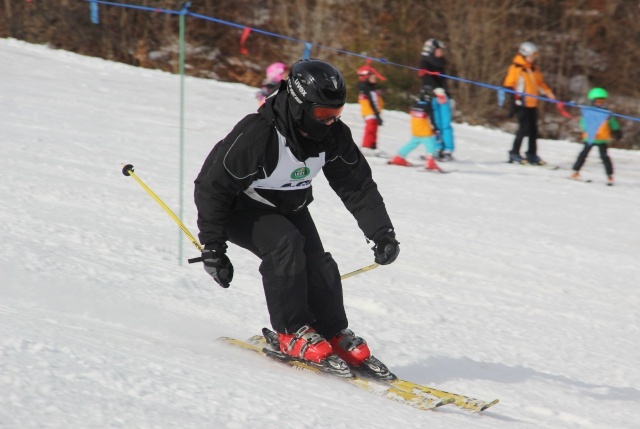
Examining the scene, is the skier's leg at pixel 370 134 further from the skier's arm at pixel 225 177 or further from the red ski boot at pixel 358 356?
the skier's arm at pixel 225 177

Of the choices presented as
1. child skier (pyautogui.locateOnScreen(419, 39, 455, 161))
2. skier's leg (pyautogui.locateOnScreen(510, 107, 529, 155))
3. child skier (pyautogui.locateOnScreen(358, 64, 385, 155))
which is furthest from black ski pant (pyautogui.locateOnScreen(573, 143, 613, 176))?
child skier (pyautogui.locateOnScreen(358, 64, 385, 155))

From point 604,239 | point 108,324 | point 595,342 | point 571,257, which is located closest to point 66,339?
point 108,324

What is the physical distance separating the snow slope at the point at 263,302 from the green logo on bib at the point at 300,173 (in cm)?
85

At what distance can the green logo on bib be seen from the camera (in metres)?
3.88

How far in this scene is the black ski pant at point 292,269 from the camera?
3.80 metres

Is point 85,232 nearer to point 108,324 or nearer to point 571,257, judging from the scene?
point 108,324

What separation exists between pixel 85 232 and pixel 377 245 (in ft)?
9.30

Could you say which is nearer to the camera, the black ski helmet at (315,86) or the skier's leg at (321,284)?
the black ski helmet at (315,86)

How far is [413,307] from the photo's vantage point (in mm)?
5559

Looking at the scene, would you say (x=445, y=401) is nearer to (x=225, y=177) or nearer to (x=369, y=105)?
(x=225, y=177)

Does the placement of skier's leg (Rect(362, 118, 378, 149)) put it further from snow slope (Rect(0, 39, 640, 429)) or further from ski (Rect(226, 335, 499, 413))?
ski (Rect(226, 335, 499, 413))

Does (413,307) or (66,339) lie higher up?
(66,339)

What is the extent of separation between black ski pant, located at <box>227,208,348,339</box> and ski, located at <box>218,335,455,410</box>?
17 cm

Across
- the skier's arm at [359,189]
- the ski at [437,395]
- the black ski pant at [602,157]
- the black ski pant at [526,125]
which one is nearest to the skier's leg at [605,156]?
the black ski pant at [602,157]
